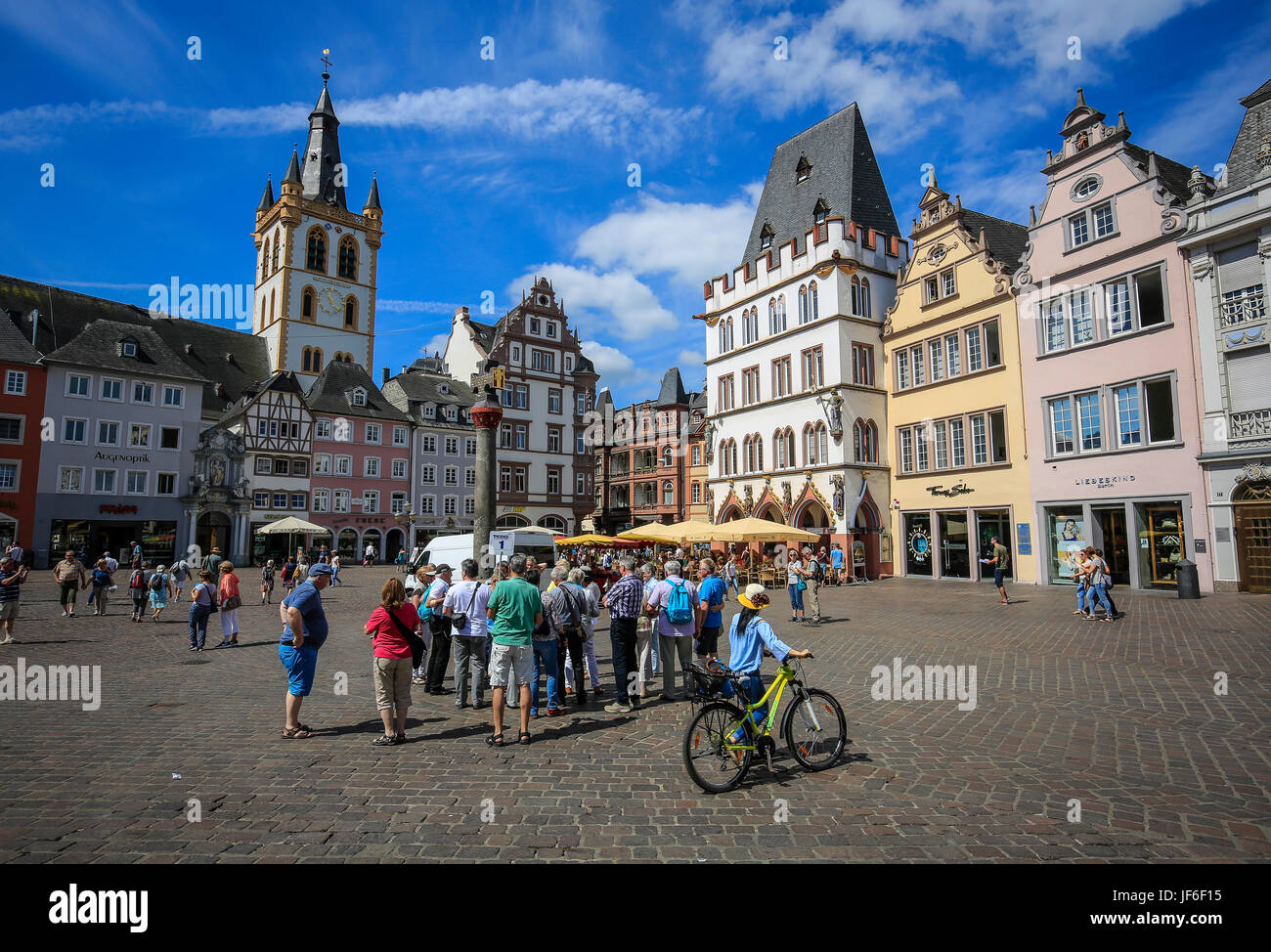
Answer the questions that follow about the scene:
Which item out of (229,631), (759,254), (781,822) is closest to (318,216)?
(759,254)

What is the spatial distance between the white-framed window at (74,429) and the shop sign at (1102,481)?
1883 inches

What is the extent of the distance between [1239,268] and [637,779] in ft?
77.8

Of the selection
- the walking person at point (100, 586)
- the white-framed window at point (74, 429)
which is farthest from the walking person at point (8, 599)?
the white-framed window at point (74, 429)

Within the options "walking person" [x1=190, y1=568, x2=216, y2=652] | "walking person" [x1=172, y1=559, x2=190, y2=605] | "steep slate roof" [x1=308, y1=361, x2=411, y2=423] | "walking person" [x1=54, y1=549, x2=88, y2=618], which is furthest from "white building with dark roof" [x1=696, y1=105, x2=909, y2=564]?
"walking person" [x1=54, y1=549, x2=88, y2=618]

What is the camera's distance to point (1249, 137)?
2067 centimetres

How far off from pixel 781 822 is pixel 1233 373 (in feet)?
73.2

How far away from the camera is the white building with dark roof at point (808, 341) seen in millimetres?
31672

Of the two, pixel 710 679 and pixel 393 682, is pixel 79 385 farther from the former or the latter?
pixel 710 679

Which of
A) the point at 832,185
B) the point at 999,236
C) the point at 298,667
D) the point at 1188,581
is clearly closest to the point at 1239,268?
the point at 1188,581

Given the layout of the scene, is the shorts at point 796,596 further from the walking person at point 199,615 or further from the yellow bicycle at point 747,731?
the walking person at point 199,615

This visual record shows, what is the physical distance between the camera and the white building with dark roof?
31672 mm
